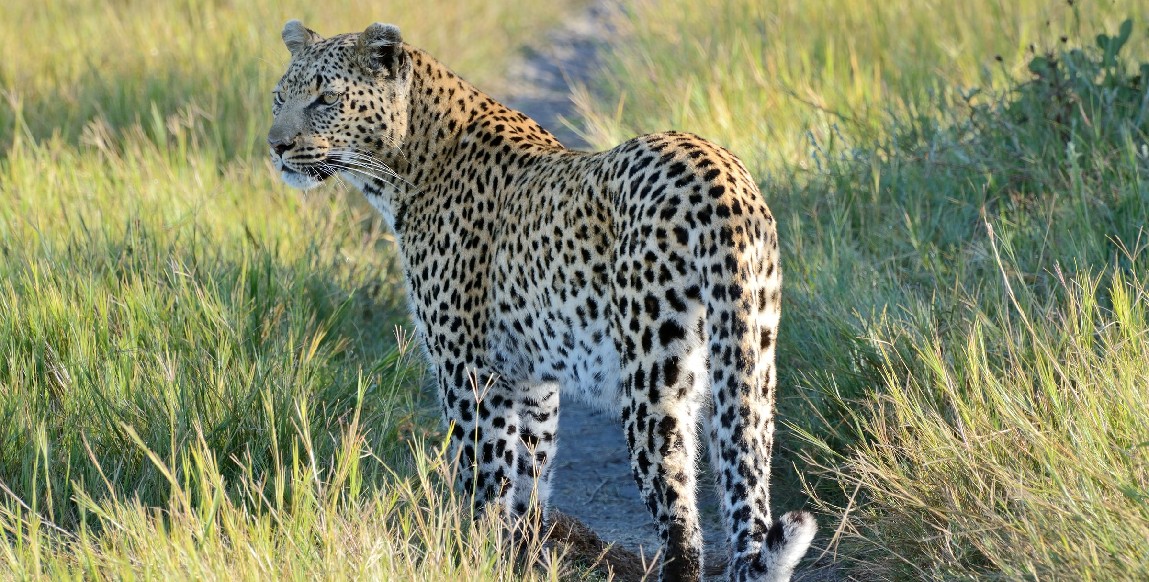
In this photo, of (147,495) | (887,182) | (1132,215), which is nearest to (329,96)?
(147,495)

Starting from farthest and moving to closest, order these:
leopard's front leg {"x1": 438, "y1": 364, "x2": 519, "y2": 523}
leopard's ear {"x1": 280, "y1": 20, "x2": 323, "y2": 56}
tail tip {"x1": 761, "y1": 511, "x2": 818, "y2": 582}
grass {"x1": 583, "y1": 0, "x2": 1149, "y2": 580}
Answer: leopard's ear {"x1": 280, "y1": 20, "x2": 323, "y2": 56} → leopard's front leg {"x1": 438, "y1": 364, "x2": 519, "y2": 523} → grass {"x1": 583, "y1": 0, "x2": 1149, "y2": 580} → tail tip {"x1": 761, "y1": 511, "x2": 818, "y2": 582}

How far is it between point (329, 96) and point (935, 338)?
2179 mm

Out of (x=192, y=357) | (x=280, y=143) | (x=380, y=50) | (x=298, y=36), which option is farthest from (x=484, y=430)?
(x=298, y=36)

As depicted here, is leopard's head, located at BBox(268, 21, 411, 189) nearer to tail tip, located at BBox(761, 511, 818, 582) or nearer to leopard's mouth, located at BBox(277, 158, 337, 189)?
leopard's mouth, located at BBox(277, 158, 337, 189)

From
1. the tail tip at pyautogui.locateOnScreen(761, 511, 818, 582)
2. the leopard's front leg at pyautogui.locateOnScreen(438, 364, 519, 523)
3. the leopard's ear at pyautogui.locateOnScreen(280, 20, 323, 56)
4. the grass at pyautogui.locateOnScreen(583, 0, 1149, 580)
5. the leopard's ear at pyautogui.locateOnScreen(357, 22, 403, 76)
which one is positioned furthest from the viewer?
the leopard's ear at pyautogui.locateOnScreen(280, 20, 323, 56)

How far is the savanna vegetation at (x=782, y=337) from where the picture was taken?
123 inches

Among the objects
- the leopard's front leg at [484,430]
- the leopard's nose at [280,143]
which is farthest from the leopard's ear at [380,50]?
the leopard's front leg at [484,430]

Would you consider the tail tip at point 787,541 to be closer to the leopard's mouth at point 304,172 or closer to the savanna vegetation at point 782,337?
the savanna vegetation at point 782,337

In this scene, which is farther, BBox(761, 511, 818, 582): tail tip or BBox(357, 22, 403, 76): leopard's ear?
BBox(357, 22, 403, 76): leopard's ear

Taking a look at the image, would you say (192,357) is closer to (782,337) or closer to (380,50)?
(380,50)

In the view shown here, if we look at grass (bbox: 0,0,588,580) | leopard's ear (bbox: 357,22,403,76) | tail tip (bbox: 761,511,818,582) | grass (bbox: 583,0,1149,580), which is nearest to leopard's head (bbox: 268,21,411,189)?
leopard's ear (bbox: 357,22,403,76)

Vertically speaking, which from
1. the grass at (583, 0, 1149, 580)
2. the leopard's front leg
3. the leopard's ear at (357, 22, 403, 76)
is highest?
the leopard's ear at (357, 22, 403, 76)

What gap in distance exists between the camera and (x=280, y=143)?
14.6 ft

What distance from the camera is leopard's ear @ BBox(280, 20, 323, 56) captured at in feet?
15.7
